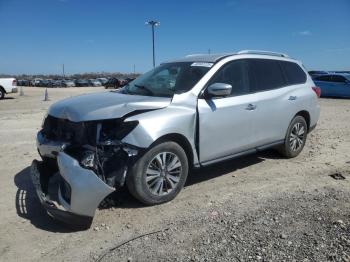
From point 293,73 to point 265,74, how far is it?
103 centimetres

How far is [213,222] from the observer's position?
434cm

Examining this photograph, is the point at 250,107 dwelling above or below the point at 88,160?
above

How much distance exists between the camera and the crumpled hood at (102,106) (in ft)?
14.8

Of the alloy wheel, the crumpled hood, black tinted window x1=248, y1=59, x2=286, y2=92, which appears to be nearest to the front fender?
the crumpled hood

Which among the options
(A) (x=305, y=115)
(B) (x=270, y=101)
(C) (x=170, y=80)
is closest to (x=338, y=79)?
(A) (x=305, y=115)

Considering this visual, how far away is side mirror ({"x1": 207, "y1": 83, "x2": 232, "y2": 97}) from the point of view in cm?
519

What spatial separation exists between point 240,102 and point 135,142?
6.43 ft

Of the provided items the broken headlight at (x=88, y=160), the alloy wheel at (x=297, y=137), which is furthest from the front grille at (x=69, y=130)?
the alloy wheel at (x=297, y=137)

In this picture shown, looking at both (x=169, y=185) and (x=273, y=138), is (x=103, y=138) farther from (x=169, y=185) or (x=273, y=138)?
(x=273, y=138)

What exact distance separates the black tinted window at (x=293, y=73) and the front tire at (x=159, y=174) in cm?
307

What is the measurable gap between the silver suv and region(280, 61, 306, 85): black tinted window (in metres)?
0.43

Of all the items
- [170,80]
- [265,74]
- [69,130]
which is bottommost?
[69,130]

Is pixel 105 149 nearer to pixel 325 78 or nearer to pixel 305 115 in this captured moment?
pixel 305 115

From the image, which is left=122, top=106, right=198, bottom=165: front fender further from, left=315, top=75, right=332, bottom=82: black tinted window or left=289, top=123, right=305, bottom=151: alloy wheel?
left=315, top=75, right=332, bottom=82: black tinted window
